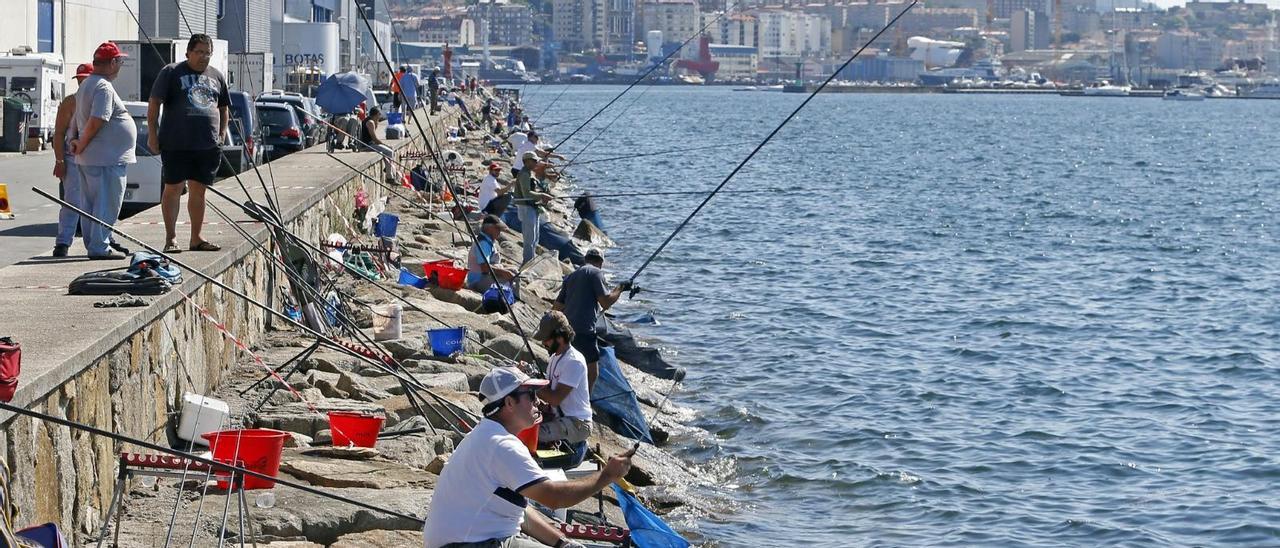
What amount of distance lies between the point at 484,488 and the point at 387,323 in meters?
6.19

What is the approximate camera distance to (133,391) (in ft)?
24.1

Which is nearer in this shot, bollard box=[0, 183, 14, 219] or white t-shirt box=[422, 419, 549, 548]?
white t-shirt box=[422, 419, 549, 548]

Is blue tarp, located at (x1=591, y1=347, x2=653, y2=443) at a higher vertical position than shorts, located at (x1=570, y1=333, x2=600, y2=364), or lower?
lower

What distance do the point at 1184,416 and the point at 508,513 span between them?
409 inches

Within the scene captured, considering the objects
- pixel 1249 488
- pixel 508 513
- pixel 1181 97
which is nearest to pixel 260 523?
pixel 508 513

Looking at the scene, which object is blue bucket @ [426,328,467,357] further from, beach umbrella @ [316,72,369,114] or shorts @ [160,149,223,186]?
beach umbrella @ [316,72,369,114]

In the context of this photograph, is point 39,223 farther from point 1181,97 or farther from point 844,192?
point 1181,97

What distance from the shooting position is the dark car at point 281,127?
77.3ft

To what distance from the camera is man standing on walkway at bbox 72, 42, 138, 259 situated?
9367 millimetres

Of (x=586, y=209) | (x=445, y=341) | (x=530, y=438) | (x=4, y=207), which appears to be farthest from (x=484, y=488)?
(x=586, y=209)

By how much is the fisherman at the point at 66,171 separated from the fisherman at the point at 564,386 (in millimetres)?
2769

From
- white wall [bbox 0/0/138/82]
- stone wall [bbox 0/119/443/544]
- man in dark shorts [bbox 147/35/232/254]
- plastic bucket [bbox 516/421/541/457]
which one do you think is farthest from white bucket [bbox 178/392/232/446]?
white wall [bbox 0/0/138/82]

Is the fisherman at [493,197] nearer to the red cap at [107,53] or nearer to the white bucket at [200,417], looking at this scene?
the red cap at [107,53]

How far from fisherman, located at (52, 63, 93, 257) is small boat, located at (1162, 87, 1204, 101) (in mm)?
181757
